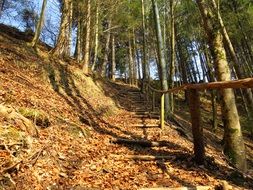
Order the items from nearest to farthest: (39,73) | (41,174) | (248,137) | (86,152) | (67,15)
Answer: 1. (41,174)
2. (86,152)
3. (39,73)
4. (67,15)
5. (248,137)

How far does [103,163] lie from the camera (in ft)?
19.5

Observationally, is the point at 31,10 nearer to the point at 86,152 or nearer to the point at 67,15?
the point at 67,15

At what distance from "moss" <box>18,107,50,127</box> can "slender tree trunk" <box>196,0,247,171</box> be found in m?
4.15

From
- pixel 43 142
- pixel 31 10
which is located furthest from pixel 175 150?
pixel 31 10

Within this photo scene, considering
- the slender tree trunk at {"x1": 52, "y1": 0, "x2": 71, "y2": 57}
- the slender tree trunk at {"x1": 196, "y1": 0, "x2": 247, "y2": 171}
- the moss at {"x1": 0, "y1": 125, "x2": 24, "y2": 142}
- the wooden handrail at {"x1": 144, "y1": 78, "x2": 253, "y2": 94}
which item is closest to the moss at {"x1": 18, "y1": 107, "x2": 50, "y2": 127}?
the moss at {"x1": 0, "y1": 125, "x2": 24, "y2": 142}

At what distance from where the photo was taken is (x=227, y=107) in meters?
7.89

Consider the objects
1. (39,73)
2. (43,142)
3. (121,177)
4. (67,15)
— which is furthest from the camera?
(67,15)

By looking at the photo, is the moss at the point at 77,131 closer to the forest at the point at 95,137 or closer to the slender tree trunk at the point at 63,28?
the forest at the point at 95,137

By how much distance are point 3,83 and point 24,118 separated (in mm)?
2485

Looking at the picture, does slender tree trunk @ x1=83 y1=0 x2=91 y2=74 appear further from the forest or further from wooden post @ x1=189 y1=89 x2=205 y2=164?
wooden post @ x1=189 y1=89 x2=205 y2=164

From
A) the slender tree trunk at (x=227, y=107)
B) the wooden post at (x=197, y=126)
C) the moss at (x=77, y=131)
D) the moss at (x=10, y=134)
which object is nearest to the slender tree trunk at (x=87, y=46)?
the moss at (x=77, y=131)

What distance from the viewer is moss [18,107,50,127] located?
21.5 ft

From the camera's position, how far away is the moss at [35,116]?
6546 millimetres

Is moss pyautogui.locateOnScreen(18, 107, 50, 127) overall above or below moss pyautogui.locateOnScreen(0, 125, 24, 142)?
above
